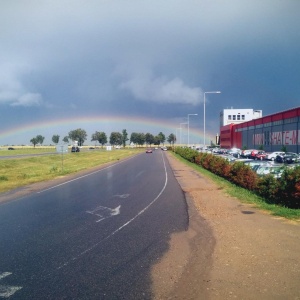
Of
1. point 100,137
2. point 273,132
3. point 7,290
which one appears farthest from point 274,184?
point 100,137

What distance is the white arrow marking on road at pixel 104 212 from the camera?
11.5m

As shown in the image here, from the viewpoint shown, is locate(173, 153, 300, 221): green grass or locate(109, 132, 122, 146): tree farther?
locate(109, 132, 122, 146): tree

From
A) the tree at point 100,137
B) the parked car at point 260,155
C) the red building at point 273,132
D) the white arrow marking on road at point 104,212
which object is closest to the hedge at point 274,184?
the white arrow marking on road at point 104,212

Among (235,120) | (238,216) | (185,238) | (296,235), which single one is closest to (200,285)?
(185,238)

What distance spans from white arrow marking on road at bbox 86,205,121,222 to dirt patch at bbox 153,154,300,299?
292 centimetres

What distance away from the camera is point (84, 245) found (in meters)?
7.83

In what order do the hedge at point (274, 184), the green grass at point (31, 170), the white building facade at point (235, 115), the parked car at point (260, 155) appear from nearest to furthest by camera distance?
the hedge at point (274, 184) < the green grass at point (31, 170) < the parked car at point (260, 155) < the white building facade at point (235, 115)

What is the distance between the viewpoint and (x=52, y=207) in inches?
529

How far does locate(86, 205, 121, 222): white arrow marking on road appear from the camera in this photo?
37.6 ft

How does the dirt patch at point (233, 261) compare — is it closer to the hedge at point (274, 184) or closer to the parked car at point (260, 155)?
the hedge at point (274, 184)

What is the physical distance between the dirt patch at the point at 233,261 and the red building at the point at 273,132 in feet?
170

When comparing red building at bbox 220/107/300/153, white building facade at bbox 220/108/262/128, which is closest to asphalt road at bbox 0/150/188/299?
red building at bbox 220/107/300/153

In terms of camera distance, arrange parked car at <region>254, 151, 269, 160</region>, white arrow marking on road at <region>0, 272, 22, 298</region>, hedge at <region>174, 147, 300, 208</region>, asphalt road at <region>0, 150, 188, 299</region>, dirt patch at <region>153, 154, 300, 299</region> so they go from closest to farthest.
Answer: white arrow marking on road at <region>0, 272, 22, 298</region> → dirt patch at <region>153, 154, 300, 299</region> → asphalt road at <region>0, 150, 188, 299</region> → hedge at <region>174, 147, 300, 208</region> → parked car at <region>254, 151, 269, 160</region>

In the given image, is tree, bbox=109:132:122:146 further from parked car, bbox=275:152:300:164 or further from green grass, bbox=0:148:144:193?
parked car, bbox=275:152:300:164
